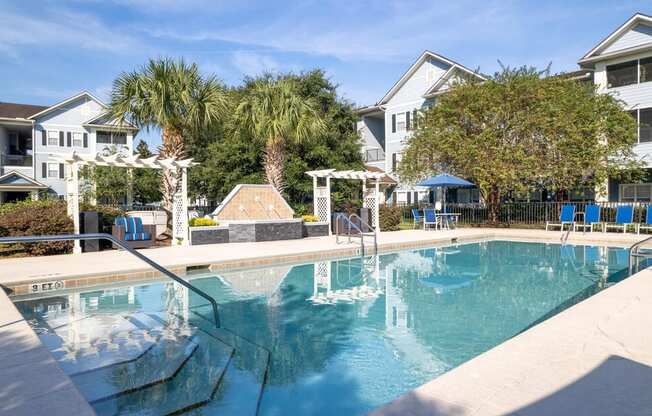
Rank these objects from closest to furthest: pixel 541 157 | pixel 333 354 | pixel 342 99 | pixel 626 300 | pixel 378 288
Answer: pixel 333 354, pixel 626 300, pixel 378 288, pixel 541 157, pixel 342 99

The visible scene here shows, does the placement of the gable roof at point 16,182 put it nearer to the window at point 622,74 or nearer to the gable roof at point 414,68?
the gable roof at point 414,68

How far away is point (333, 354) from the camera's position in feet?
17.0

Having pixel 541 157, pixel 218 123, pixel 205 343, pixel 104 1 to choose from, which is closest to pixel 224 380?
pixel 205 343

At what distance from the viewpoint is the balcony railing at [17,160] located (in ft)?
108

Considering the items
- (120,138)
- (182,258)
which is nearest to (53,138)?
(120,138)

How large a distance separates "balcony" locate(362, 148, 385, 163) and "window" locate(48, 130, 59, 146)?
22.8 meters

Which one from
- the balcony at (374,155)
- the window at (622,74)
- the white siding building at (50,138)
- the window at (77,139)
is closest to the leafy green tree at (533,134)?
the window at (622,74)

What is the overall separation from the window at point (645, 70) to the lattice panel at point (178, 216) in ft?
73.7

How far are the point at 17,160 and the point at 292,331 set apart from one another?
36.2m

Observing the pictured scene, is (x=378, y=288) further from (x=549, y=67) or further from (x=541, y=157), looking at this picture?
(x=549, y=67)

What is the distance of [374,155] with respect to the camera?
35062mm

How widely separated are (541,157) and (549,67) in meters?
4.88

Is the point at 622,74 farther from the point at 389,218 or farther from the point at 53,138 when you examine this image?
the point at 53,138

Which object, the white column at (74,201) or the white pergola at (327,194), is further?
the white pergola at (327,194)
